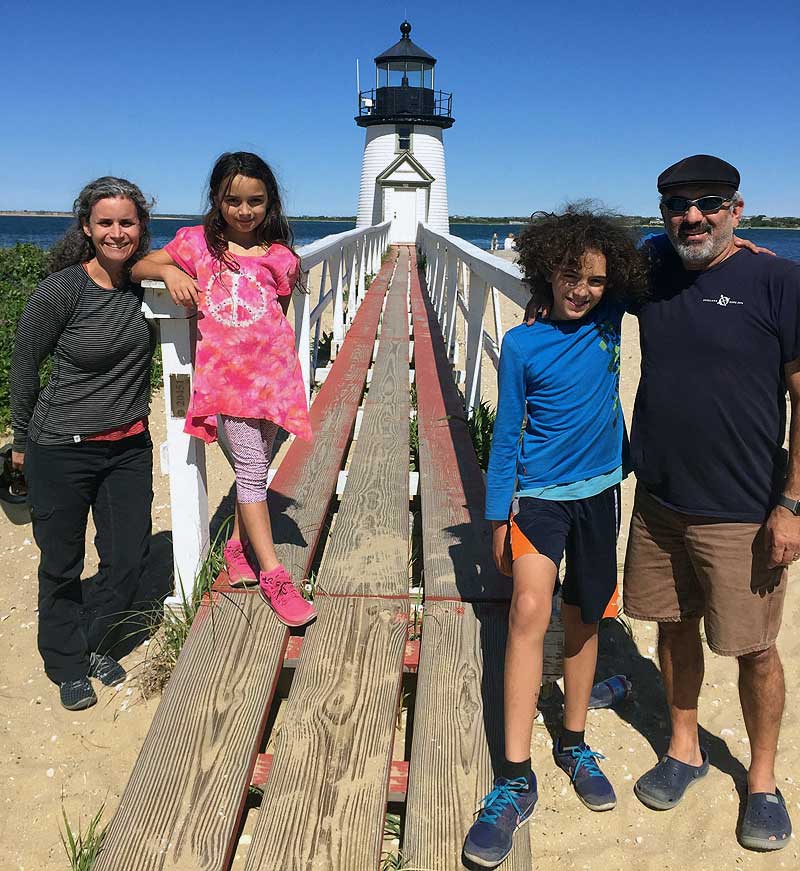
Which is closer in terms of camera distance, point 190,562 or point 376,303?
point 190,562

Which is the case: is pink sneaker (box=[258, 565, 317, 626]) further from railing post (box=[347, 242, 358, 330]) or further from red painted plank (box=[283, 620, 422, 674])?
railing post (box=[347, 242, 358, 330])

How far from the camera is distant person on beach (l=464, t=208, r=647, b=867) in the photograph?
221 centimetres

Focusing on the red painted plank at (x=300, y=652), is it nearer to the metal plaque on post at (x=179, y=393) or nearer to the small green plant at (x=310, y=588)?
the small green plant at (x=310, y=588)

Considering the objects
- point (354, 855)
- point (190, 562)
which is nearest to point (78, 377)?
point (190, 562)

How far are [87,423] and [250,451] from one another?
62 cm

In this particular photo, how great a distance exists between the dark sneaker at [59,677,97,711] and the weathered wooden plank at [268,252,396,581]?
91cm

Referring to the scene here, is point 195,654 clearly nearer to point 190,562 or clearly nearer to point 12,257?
point 190,562

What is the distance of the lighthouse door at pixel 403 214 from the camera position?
28203 mm

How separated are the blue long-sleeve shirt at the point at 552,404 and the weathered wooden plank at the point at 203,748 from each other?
1027 mm

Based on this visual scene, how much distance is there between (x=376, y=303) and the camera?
10.8 meters

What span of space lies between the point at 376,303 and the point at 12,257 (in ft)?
15.9

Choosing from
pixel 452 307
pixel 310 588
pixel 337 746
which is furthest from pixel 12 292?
pixel 337 746

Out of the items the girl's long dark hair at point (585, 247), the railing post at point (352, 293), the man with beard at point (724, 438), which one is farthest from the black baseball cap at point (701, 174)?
the railing post at point (352, 293)

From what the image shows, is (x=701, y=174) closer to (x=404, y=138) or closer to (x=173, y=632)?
(x=173, y=632)
